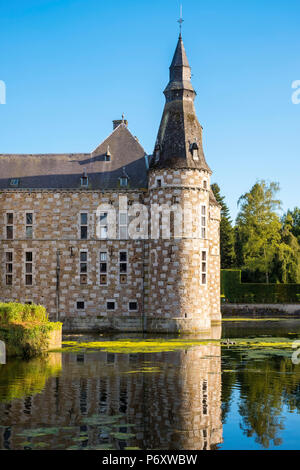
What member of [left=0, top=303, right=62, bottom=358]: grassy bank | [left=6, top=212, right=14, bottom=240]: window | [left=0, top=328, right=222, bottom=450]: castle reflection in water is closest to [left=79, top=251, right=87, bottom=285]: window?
[left=6, top=212, right=14, bottom=240]: window

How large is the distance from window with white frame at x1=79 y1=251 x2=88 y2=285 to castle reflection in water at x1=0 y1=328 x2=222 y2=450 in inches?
740

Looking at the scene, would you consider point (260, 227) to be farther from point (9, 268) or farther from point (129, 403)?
point (129, 403)

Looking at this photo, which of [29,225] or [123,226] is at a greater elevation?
[29,225]

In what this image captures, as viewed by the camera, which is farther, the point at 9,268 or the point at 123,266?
the point at 9,268

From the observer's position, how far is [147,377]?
74.0ft

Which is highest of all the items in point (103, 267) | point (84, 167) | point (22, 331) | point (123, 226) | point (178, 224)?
point (84, 167)

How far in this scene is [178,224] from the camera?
43.0 meters

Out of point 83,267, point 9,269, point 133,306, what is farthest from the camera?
point 9,269

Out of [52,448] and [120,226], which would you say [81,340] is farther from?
[52,448]

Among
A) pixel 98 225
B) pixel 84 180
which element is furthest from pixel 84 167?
pixel 98 225

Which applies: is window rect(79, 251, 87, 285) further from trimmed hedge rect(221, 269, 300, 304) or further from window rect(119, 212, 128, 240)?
trimmed hedge rect(221, 269, 300, 304)

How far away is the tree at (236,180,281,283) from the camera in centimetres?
6812

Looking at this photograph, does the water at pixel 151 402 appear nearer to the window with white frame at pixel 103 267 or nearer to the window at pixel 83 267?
the window with white frame at pixel 103 267

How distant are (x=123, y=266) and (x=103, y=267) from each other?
1.51 meters
